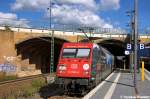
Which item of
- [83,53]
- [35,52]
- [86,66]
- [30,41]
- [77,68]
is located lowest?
[77,68]

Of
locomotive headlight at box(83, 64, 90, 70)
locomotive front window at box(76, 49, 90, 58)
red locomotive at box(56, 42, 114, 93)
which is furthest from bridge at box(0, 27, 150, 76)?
locomotive headlight at box(83, 64, 90, 70)

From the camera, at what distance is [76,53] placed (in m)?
22.9

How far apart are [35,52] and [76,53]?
1936 inches

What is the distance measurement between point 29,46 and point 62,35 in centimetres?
772

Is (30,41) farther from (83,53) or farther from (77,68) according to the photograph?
(77,68)

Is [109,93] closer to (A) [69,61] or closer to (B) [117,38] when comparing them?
(A) [69,61]

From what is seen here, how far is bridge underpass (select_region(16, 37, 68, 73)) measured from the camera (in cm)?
6191

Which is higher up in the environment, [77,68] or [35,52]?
[35,52]

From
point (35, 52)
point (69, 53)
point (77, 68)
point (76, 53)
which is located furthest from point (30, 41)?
point (77, 68)

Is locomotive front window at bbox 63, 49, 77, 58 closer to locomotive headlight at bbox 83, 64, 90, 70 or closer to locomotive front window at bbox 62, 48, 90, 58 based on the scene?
locomotive front window at bbox 62, 48, 90, 58

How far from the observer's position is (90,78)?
21.8 meters

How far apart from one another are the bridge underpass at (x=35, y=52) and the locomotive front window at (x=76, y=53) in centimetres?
3622

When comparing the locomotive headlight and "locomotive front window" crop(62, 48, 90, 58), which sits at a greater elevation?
"locomotive front window" crop(62, 48, 90, 58)

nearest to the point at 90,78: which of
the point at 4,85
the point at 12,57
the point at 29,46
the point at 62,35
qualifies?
the point at 4,85
